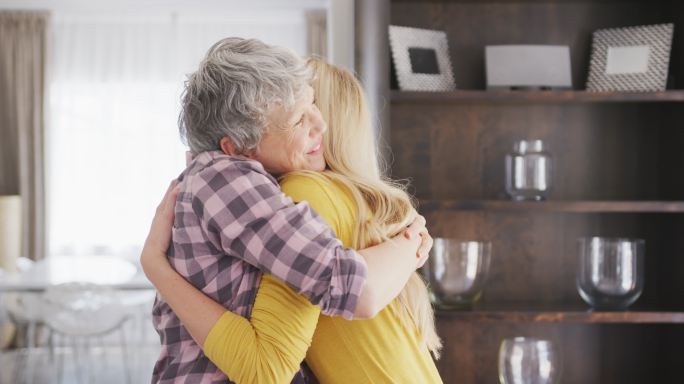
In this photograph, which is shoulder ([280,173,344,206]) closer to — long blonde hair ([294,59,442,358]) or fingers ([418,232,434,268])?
long blonde hair ([294,59,442,358])

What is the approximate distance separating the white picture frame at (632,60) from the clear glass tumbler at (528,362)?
786 millimetres

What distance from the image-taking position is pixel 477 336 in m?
2.57

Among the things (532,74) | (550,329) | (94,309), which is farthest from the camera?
(94,309)

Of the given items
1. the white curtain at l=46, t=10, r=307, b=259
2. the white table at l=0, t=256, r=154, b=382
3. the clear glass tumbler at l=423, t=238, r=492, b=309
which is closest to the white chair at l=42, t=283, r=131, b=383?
the white table at l=0, t=256, r=154, b=382

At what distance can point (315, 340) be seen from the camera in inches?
45.8

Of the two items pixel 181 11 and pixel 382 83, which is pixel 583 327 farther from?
pixel 181 11

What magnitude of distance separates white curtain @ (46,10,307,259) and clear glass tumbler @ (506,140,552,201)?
482 centimetres

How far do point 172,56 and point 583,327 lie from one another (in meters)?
5.15

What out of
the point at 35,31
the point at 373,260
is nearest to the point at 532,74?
the point at 373,260

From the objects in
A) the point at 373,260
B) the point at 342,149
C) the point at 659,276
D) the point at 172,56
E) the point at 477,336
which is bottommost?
the point at 477,336

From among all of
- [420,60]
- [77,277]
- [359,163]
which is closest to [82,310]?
[77,277]

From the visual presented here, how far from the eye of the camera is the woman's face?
3.67ft

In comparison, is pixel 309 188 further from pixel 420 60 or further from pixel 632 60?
pixel 632 60

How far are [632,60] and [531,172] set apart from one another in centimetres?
45
